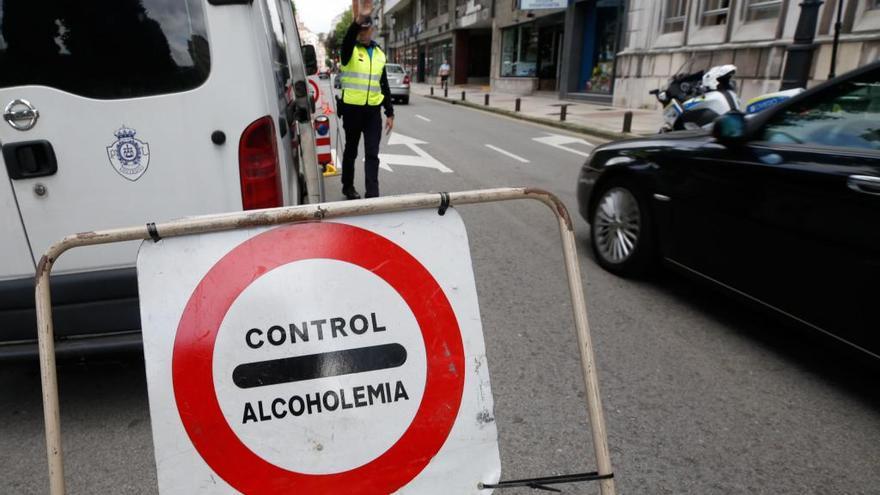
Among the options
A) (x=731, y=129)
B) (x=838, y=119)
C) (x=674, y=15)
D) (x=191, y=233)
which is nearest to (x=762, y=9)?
(x=674, y=15)

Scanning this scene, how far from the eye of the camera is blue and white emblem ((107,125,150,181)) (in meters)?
2.28

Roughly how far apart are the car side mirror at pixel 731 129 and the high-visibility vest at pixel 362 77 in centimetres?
355

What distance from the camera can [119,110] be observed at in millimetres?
2246

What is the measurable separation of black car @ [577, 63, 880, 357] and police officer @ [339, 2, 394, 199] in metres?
2.92

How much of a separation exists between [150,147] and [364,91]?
3.85m

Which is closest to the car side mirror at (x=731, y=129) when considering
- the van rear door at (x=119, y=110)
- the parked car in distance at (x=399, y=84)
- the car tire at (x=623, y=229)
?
the car tire at (x=623, y=229)

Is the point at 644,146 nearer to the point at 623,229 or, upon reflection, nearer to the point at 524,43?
the point at 623,229

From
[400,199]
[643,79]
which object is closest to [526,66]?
[643,79]

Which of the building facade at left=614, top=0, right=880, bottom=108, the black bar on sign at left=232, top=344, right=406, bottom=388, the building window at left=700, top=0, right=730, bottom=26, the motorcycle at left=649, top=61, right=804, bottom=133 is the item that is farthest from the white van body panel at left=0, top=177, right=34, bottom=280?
the building window at left=700, top=0, right=730, bottom=26

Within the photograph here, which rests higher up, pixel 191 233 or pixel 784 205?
pixel 191 233

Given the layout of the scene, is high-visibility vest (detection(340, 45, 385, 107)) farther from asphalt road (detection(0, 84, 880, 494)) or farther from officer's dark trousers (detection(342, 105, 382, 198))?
asphalt road (detection(0, 84, 880, 494))

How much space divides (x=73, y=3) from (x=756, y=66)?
15.5 m

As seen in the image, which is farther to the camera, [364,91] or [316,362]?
[364,91]

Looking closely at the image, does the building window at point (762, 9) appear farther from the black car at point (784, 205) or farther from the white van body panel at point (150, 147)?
the white van body panel at point (150, 147)
